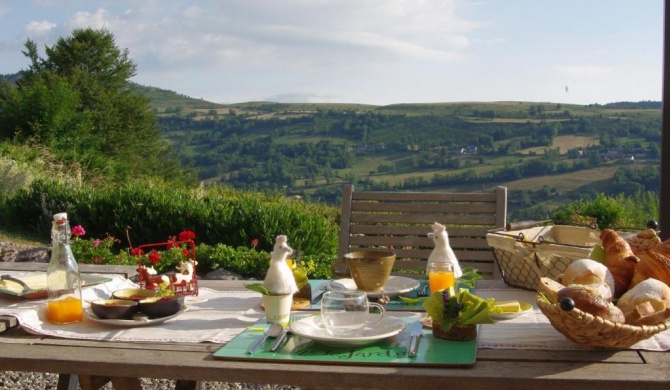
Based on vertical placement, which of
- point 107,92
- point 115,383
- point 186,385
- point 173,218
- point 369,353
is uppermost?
point 107,92

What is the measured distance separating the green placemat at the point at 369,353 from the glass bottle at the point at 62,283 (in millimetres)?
434

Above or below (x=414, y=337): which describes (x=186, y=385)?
below

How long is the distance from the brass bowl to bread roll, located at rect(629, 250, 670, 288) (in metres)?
0.60

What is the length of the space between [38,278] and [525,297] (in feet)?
4.48

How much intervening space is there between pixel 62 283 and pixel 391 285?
0.88m

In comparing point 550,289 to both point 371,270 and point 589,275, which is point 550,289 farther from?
point 371,270

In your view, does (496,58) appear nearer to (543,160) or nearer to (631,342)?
(543,160)

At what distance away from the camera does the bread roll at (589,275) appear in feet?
5.25

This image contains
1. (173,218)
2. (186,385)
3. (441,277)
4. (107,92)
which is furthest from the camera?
(107,92)

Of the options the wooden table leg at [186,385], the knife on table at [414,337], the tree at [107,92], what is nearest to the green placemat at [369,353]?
the knife on table at [414,337]

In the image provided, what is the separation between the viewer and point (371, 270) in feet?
6.38

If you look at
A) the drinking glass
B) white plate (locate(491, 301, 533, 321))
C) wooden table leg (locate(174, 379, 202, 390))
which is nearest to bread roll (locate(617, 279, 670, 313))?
white plate (locate(491, 301, 533, 321))

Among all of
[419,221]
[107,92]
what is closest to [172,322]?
[419,221]

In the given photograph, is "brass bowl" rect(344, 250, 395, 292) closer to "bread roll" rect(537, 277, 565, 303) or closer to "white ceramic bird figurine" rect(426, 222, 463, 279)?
"white ceramic bird figurine" rect(426, 222, 463, 279)
